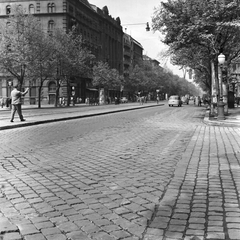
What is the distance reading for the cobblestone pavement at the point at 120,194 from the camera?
325 centimetres

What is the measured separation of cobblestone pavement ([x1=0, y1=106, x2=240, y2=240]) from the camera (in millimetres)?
3246

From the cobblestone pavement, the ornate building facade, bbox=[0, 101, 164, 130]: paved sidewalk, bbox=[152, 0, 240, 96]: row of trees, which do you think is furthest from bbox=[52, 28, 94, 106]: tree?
the cobblestone pavement

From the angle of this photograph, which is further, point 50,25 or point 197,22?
point 50,25

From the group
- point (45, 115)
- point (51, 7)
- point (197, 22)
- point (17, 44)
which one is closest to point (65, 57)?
point (17, 44)

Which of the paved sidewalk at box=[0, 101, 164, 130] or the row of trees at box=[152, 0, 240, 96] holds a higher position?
the row of trees at box=[152, 0, 240, 96]

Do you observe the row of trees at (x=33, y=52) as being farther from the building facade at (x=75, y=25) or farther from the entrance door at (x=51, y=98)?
the entrance door at (x=51, y=98)

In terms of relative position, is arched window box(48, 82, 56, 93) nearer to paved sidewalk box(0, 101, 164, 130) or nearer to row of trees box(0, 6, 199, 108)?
row of trees box(0, 6, 199, 108)

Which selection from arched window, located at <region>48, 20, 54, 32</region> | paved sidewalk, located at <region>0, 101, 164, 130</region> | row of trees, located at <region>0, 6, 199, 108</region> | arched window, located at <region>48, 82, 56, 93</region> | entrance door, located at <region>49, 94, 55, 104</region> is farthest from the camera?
arched window, located at <region>48, 20, 54, 32</region>

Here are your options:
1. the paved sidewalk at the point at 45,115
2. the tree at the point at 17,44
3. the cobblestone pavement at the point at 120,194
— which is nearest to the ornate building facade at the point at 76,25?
the tree at the point at 17,44

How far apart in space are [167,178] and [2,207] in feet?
8.42

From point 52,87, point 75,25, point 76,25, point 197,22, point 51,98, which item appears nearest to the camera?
point 197,22

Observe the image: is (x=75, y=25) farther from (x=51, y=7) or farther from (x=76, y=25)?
(x=51, y=7)

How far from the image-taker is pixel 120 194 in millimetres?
4434

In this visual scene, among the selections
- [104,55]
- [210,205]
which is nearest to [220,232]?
[210,205]
